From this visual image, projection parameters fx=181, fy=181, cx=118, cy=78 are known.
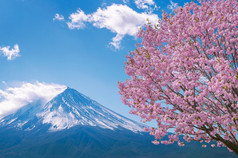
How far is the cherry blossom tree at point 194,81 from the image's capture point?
6.19 m

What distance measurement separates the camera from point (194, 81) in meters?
6.50

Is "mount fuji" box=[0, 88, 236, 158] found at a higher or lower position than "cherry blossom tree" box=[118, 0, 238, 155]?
lower

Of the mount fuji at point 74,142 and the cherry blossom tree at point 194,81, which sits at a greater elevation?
the cherry blossom tree at point 194,81

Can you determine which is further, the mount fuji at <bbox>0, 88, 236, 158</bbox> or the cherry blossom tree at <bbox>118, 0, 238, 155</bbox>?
the mount fuji at <bbox>0, 88, 236, 158</bbox>

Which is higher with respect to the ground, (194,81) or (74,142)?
(194,81)

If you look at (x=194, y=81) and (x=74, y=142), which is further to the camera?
(x=74, y=142)

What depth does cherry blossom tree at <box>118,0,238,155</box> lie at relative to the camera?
20.3 feet

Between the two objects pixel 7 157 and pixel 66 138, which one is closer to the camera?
pixel 7 157

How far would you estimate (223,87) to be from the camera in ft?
17.6

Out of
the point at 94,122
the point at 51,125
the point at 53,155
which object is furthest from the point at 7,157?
the point at 94,122

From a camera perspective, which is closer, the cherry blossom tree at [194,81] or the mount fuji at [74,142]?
the cherry blossom tree at [194,81]

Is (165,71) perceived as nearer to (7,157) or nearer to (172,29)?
(172,29)

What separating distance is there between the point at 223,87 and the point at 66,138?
146 m

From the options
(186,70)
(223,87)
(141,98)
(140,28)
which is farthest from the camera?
(140,28)
